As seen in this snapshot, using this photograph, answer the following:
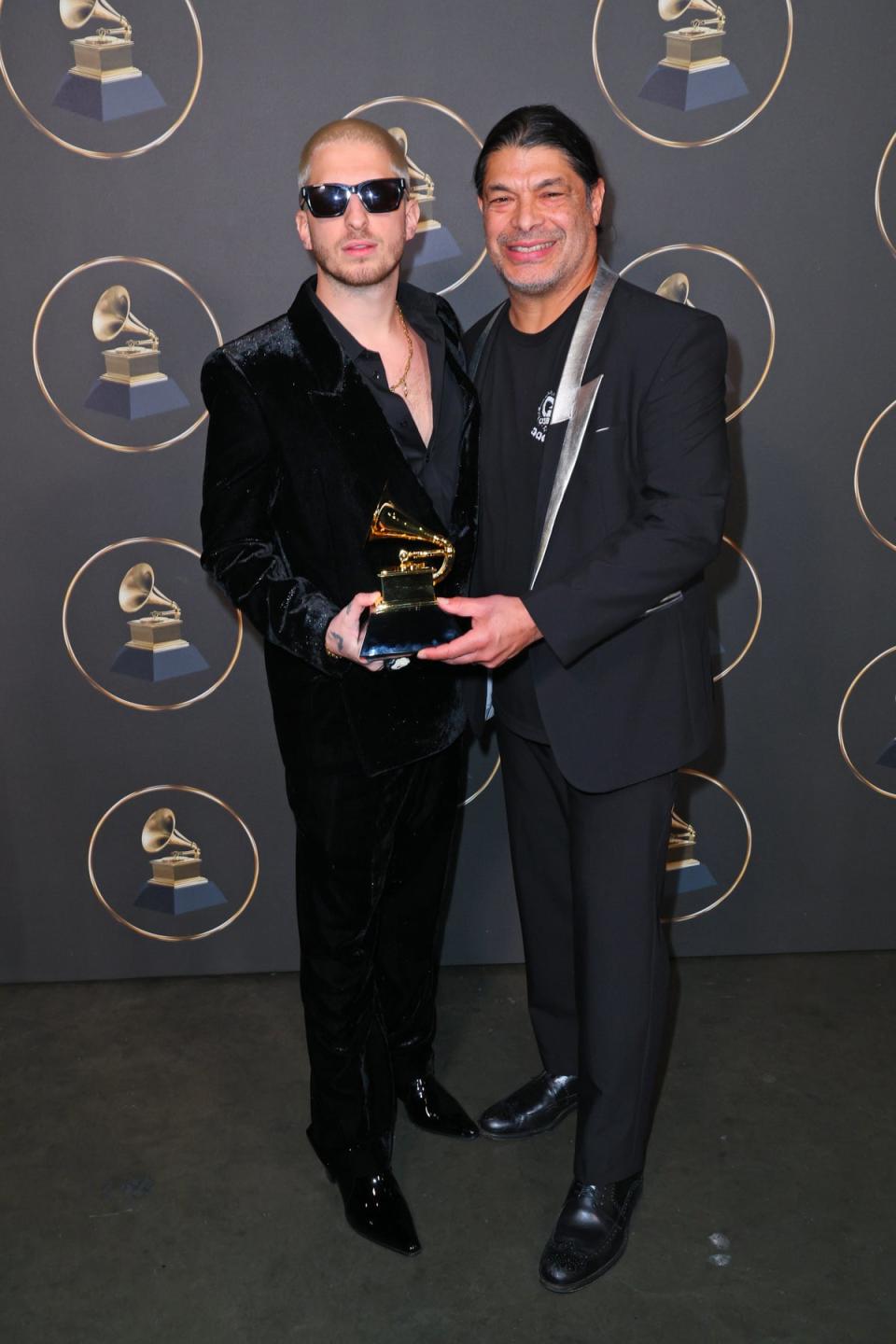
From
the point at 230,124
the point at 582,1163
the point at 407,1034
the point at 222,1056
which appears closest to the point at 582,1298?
the point at 582,1163

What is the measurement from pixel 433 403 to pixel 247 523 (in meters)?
0.40

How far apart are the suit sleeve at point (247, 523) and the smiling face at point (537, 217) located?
50 cm

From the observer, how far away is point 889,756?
10.2ft

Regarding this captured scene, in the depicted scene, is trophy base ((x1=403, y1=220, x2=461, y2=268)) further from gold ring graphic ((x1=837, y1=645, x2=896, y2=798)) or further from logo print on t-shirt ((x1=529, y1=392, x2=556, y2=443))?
gold ring graphic ((x1=837, y1=645, x2=896, y2=798))

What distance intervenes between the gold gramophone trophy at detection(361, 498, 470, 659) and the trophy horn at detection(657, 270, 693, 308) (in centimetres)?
102

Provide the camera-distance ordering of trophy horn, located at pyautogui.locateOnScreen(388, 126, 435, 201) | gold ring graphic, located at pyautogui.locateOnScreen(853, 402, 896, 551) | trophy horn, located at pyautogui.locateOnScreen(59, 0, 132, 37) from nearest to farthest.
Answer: trophy horn, located at pyautogui.locateOnScreen(59, 0, 132, 37) < trophy horn, located at pyautogui.locateOnScreen(388, 126, 435, 201) < gold ring graphic, located at pyautogui.locateOnScreen(853, 402, 896, 551)

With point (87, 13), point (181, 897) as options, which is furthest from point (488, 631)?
point (87, 13)

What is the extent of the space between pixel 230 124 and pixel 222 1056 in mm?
2005

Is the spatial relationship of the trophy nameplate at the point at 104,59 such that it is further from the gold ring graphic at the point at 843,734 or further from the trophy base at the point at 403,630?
the gold ring graphic at the point at 843,734

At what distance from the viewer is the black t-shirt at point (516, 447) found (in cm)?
219

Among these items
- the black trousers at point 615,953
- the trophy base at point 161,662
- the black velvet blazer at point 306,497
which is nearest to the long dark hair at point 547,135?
the black velvet blazer at point 306,497

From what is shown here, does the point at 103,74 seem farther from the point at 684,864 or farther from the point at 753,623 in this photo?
the point at 684,864

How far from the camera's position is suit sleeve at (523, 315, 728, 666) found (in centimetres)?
203

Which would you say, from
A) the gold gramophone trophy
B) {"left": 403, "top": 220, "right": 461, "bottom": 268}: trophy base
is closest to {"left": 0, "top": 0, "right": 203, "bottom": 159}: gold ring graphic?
{"left": 403, "top": 220, "right": 461, "bottom": 268}: trophy base
